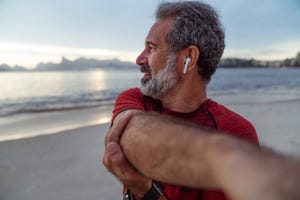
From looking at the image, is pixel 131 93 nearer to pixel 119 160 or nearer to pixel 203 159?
pixel 119 160

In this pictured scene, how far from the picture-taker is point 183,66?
1705mm

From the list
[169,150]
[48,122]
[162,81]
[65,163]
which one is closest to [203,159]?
[169,150]

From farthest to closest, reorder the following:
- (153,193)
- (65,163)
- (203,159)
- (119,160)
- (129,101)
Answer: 1. (65,163)
2. (129,101)
3. (153,193)
4. (119,160)
5. (203,159)

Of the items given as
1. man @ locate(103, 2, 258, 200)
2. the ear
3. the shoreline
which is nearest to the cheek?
man @ locate(103, 2, 258, 200)

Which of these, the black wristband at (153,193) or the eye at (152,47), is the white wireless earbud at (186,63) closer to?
the eye at (152,47)

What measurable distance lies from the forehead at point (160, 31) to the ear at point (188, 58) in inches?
4.8

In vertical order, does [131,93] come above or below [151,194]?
above

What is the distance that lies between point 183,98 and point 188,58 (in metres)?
→ 0.22

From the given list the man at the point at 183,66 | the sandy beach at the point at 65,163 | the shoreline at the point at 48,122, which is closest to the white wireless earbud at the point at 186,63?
the man at the point at 183,66

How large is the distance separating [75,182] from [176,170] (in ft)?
13.5

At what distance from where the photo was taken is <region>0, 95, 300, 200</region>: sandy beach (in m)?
4.34

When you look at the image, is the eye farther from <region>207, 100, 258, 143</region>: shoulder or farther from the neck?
<region>207, 100, 258, 143</region>: shoulder

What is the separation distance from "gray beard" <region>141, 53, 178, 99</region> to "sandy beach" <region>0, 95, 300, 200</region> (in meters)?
1.67

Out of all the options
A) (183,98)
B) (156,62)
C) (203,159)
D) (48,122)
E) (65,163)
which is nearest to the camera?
(203,159)
